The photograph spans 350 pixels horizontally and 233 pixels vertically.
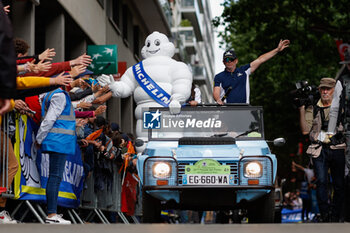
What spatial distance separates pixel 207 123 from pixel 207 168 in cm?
111

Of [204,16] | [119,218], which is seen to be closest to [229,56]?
[119,218]

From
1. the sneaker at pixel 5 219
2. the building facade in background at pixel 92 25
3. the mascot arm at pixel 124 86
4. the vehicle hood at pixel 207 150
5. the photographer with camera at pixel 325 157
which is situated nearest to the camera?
the sneaker at pixel 5 219

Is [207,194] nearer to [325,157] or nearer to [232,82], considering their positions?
[325,157]

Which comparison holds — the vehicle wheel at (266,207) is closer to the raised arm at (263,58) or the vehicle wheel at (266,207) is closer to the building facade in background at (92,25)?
the raised arm at (263,58)

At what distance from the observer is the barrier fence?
873 cm

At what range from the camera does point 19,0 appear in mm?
16422

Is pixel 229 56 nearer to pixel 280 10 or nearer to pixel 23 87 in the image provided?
pixel 23 87

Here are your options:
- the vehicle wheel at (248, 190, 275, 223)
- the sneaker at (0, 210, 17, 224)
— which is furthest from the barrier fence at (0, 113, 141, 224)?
the vehicle wheel at (248, 190, 275, 223)

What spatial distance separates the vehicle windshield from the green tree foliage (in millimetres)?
5452

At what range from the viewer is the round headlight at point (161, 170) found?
909 centimetres

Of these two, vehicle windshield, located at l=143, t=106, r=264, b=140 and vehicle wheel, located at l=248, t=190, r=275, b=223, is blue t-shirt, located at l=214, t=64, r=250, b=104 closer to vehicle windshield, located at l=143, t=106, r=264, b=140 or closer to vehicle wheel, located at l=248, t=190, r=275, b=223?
vehicle windshield, located at l=143, t=106, r=264, b=140

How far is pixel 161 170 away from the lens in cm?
911

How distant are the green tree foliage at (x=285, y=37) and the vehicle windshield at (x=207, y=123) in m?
5.45

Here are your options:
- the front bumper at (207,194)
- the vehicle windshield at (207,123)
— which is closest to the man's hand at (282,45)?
the vehicle windshield at (207,123)
